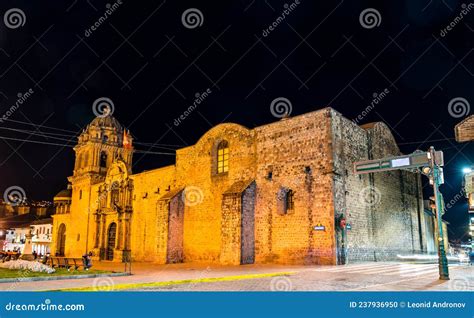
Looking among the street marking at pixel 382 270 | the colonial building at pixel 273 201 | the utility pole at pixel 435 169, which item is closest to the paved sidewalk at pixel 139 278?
the street marking at pixel 382 270

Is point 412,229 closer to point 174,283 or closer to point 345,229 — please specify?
point 345,229

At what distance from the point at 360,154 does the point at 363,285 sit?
42.9ft

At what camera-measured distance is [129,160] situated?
132ft

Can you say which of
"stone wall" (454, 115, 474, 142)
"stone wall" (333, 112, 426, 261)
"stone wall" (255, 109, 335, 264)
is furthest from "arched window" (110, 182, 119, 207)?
"stone wall" (454, 115, 474, 142)

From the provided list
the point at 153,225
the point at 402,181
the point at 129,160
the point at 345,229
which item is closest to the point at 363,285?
the point at 345,229

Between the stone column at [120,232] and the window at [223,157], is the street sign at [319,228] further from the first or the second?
the stone column at [120,232]

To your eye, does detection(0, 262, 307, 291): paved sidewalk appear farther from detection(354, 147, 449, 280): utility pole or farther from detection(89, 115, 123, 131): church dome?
detection(89, 115, 123, 131): church dome

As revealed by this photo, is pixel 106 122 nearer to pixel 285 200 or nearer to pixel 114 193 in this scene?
pixel 114 193

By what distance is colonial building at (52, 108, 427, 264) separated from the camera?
66.3 ft

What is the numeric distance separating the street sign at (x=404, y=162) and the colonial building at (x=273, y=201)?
10.3 feet

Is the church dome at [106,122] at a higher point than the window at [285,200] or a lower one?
higher

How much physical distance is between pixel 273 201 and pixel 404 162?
28.6 feet

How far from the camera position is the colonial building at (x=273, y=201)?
20.2 meters

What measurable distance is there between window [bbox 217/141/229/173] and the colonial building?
66 millimetres
